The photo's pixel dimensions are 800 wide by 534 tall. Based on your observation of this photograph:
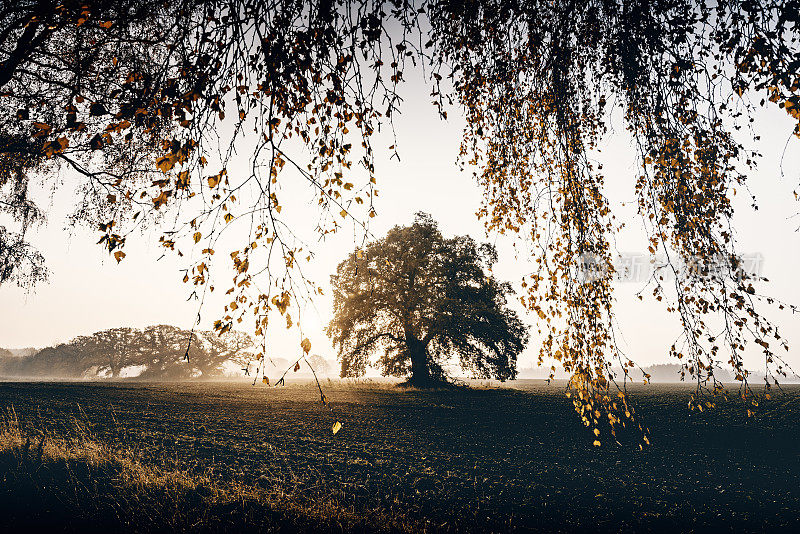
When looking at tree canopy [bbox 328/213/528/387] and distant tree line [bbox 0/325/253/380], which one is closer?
tree canopy [bbox 328/213/528/387]

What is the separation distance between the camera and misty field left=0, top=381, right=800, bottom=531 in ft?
20.5

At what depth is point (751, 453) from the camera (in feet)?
34.6

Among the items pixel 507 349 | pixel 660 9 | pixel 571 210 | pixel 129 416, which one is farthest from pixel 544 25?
pixel 507 349

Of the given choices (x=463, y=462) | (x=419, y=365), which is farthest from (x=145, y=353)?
(x=463, y=462)

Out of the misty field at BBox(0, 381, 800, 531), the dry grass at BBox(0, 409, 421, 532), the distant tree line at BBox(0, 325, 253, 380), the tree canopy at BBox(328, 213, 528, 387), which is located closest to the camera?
the dry grass at BBox(0, 409, 421, 532)

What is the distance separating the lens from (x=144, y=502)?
5.51 metres

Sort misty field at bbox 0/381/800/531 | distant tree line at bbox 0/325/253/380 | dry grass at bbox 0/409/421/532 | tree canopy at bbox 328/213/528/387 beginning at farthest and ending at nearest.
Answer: distant tree line at bbox 0/325/253/380
tree canopy at bbox 328/213/528/387
misty field at bbox 0/381/800/531
dry grass at bbox 0/409/421/532

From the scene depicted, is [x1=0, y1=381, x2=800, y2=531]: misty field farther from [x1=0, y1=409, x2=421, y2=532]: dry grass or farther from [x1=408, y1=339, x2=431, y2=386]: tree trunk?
[x1=408, y1=339, x2=431, y2=386]: tree trunk

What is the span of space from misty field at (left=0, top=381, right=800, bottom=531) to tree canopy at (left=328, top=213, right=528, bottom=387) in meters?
7.11

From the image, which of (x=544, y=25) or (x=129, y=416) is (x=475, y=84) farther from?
(x=129, y=416)

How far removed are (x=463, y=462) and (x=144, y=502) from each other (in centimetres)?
653

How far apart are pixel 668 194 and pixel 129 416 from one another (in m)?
16.0

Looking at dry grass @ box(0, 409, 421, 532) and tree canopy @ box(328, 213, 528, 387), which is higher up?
tree canopy @ box(328, 213, 528, 387)

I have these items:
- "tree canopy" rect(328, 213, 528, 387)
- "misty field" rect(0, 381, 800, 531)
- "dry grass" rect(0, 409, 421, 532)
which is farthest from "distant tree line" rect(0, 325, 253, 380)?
"dry grass" rect(0, 409, 421, 532)
